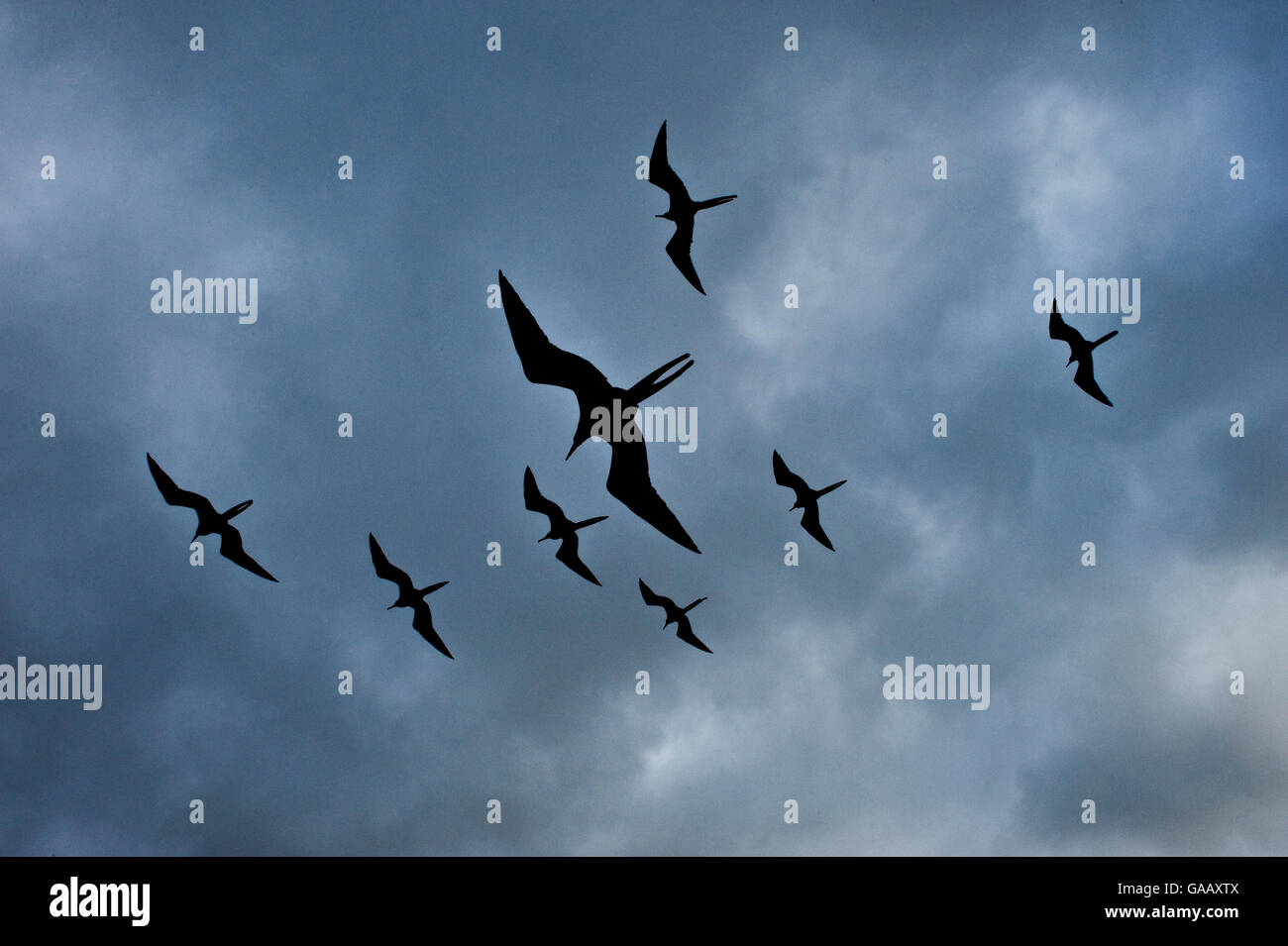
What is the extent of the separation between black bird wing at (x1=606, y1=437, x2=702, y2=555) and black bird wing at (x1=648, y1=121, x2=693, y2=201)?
17.3ft

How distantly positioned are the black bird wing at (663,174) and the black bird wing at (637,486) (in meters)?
5.29

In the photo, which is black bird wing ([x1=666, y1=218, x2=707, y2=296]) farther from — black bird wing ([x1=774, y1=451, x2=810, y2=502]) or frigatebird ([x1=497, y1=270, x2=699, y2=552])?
black bird wing ([x1=774, y1=451, x2=810, y2=502])

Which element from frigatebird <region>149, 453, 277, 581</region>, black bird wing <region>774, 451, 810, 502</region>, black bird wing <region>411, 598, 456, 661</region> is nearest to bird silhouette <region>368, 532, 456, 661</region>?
black bird wing <region>411, 598, 456, 661</region>

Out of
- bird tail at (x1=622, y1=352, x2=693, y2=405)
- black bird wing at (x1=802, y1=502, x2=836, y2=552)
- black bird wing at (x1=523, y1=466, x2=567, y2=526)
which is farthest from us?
black bird wing at (x1=802, y1=502, x2=836, y2=552)

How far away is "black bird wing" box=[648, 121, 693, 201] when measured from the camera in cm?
1528

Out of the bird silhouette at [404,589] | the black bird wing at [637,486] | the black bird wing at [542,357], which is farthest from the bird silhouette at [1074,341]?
the bird silhouette at [404,589]

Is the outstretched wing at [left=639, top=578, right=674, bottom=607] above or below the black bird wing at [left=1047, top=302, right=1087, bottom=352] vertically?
below

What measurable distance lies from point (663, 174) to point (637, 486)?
6534 mm

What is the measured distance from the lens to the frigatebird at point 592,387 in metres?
Result: 15.2

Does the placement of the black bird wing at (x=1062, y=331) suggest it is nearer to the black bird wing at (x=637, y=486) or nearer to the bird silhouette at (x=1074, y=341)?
the bird silhouette at (x=1074, y=341)

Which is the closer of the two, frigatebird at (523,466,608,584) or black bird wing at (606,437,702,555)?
black bird wing at (606,437,702,555)
